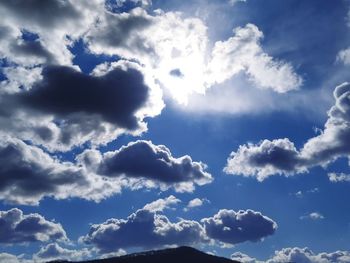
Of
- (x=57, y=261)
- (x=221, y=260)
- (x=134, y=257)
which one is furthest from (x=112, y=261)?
(x=221, y=260)

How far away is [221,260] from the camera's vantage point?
14512cm

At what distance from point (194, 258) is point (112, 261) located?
75.5 ft

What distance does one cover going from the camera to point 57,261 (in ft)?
495

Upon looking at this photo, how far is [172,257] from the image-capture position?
145 metres

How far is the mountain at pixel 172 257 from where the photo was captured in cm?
14312

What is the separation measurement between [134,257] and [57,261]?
23.4m

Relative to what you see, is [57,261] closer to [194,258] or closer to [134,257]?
[134,257]

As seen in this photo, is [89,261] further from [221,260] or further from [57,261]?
[221,260]

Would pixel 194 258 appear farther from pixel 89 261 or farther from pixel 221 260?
pixel 89 261

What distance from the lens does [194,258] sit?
473 ft

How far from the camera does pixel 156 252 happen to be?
491 ft

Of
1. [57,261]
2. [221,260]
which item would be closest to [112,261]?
[57,261]

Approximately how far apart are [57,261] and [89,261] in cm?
1006

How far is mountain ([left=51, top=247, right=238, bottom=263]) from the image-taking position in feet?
470
